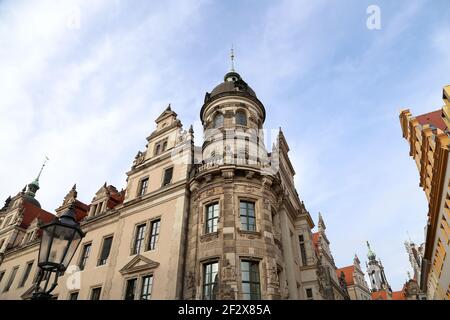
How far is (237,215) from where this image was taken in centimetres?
1591

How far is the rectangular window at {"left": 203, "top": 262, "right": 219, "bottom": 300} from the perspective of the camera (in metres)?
14.0

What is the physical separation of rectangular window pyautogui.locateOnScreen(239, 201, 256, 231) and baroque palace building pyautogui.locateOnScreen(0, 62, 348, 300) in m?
0.06

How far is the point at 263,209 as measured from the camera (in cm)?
1667

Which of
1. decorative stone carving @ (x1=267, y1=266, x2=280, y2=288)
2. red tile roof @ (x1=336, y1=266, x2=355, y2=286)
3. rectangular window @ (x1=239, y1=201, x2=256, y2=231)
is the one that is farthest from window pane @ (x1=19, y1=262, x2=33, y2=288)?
red tile roof @ (x1=336, y1=266, x2=355, y2=286)

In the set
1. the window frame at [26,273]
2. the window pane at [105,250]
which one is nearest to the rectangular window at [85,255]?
the window pane at [105,250]

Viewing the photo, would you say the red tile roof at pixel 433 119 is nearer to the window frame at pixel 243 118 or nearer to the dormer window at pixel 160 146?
the window frame at pixel 243 118

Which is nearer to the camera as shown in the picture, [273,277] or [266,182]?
[273,277]

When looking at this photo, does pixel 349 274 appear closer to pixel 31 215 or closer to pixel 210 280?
pixel 210 280

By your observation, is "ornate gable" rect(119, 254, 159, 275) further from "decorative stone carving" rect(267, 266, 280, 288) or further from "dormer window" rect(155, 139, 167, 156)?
"dormer window" rect(155, 139, 167, 156)

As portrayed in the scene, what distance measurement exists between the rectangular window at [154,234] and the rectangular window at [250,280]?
20.3ft

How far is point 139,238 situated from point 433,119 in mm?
26635

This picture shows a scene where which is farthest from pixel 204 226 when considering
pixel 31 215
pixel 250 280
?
pixel 31 215
